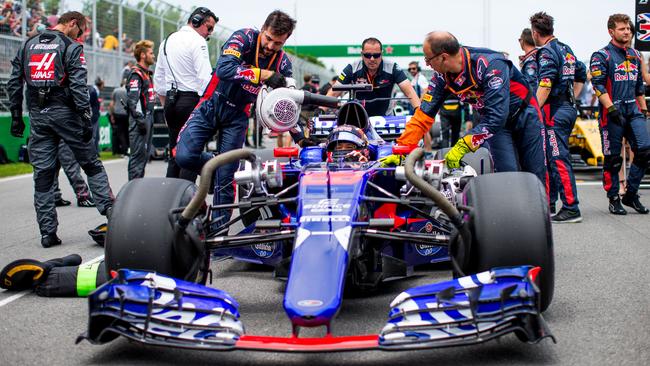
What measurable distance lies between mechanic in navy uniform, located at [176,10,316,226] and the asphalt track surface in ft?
3.49

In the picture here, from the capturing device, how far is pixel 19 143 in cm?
1670

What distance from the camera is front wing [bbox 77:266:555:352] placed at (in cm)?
383

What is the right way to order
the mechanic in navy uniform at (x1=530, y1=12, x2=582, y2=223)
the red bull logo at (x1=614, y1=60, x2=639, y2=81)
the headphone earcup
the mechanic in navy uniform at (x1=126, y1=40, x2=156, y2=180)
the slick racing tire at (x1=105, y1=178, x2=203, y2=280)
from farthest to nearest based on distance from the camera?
the mechanic in navy uniform at (x1=126, y1=40, x2=156, y2=180)
the red bull logo at (x1=614, y1=60, x2=639, y2=81)
the headphone earcup
the mechanic in navy uniform at (x1=530, y1=12, x2=582, y2=223)
the slick racing tire at (x1=105, y1=178, x2=203, y2=280)

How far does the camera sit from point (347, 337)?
3852 millimetres

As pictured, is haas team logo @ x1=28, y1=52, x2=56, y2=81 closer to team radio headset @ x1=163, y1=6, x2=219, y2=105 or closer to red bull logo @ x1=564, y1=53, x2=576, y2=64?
team radio headset @ x1=163, y1=6, x2=219, y2=105

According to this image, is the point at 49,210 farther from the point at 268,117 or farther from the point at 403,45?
the point at 403,45

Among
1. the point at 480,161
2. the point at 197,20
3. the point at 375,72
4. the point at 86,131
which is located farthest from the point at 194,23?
the point at 480,161

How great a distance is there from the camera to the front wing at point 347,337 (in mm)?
3828

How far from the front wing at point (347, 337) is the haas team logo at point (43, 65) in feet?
13.6

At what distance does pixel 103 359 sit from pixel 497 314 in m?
1.83

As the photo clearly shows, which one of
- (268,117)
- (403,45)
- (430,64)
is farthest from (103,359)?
(403,45)

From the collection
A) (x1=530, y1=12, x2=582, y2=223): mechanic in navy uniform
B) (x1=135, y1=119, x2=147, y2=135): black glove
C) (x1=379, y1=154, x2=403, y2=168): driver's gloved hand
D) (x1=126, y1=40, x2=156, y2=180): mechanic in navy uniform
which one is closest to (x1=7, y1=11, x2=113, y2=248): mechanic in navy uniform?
(x1=126, y1=40, x2=156, y2=180): mechanic in navy uniform

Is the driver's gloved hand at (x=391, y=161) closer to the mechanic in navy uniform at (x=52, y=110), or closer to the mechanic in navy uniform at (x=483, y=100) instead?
the mechanic in navy uniform at (x=483, y=100)

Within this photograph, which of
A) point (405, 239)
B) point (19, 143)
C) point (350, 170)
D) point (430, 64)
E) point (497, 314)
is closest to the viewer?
point (497, 314)
